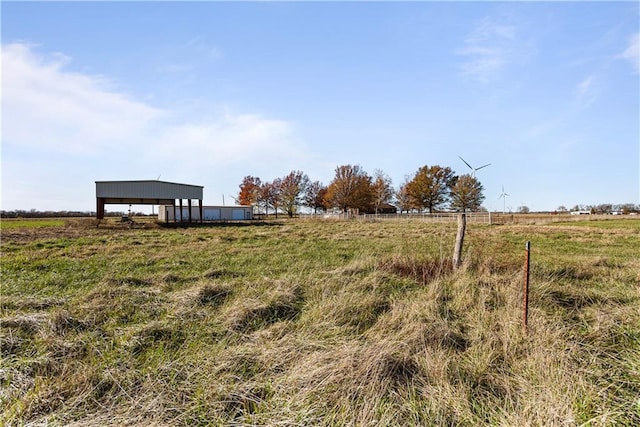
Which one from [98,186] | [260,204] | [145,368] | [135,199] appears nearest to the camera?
Result: [145,368]

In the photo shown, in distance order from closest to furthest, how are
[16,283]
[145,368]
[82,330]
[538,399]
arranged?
1. [538,399]
2. [145,368]
3. [82,330]
4. [16,283]

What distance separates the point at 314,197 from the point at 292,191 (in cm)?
806

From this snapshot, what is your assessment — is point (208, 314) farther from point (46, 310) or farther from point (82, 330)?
point (46, 310)

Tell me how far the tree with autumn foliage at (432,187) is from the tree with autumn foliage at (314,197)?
57.7ft

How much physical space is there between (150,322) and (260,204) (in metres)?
63.2

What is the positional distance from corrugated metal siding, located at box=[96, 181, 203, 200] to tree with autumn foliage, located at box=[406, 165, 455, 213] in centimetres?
3834

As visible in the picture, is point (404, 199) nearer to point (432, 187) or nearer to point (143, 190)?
point (432, 187)

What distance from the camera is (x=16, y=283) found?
689 cm

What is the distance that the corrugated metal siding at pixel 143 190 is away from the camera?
99.3 feet

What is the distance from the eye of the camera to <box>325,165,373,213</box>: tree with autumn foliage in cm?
5762

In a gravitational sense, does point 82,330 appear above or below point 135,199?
below

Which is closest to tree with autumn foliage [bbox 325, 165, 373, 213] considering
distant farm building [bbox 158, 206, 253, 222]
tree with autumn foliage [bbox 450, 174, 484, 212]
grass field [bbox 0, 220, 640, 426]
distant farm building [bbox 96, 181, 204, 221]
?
distant farm building [bbox 158, 206, 253, 222]

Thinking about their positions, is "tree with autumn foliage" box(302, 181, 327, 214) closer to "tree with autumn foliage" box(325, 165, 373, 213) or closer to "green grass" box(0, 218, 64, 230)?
"tree with autumn foliage" box(325, 165, 373, 213)

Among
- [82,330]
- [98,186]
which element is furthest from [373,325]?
[98,186]
